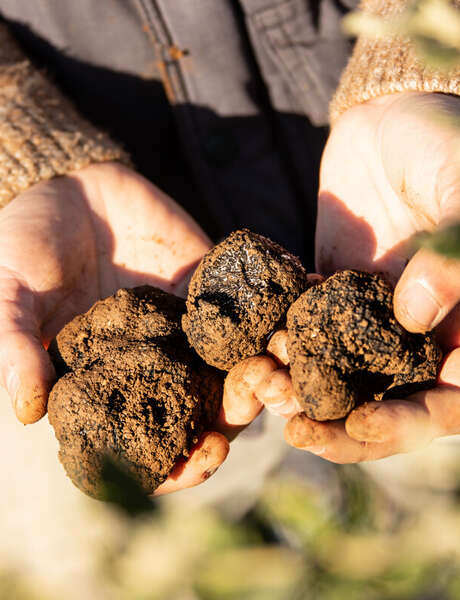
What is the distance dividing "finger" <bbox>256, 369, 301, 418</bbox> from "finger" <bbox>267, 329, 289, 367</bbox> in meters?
0.11

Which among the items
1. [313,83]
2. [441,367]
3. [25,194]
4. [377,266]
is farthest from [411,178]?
[25,194]

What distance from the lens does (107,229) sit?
8.81 feet

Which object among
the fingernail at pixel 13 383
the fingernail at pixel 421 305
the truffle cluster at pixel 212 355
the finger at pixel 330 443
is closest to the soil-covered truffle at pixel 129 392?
the truffle cluster at pixel 212 355

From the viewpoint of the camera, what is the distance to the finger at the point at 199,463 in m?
1.79

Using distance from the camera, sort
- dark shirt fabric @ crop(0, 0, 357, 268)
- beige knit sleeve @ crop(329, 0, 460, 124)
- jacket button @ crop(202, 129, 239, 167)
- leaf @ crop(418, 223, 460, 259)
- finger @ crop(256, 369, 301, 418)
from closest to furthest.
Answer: leaf @ crop(418, 223, 460, 259) → finger @ crop(256, 369, 301, 418) → beige knit sleeve @ crop(329, 0, 460, 124) → dark shirt fabric @ crop(0, 0, 357, 268) → jacket button @ crop(202, 129, 239, 167)

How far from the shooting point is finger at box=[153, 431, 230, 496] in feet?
5.89

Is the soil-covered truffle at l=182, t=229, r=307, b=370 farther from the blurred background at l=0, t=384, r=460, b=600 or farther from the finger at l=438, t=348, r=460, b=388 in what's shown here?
the blurred background at l=0, t=384, r=460, b=600

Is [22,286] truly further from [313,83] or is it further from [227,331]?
[313,83]

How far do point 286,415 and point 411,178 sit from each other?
40.3 inches

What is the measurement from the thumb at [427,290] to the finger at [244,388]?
0.53 m

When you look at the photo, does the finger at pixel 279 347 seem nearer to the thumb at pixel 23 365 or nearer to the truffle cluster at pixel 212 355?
the truffle cluster at pixel 212 355

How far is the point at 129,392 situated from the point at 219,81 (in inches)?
77.1

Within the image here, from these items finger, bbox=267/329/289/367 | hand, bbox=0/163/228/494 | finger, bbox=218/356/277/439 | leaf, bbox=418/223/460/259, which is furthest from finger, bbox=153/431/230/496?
leaf, bbox=418/223/460/259

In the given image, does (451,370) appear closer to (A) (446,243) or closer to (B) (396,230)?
(B) (396,230)
